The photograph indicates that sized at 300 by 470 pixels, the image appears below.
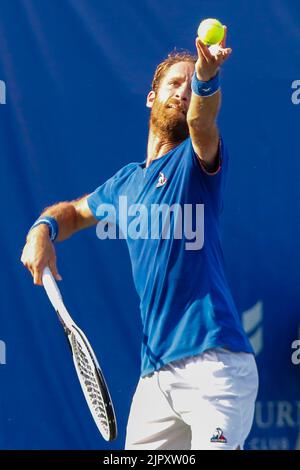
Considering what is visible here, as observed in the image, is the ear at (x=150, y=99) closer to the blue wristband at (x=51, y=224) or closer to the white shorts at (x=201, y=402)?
the blue wristband at (x=51, y=224)

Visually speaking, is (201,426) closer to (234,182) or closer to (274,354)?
(274,354)

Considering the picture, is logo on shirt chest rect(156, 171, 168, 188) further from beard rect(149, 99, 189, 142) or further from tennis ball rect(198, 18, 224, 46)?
tennis ball rect(198, 18, 224, 46)

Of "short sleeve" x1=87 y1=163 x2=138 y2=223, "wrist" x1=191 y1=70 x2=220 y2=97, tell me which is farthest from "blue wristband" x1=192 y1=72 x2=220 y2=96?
"short sleeve" x1=87 y1=163 x2=138 y2=223

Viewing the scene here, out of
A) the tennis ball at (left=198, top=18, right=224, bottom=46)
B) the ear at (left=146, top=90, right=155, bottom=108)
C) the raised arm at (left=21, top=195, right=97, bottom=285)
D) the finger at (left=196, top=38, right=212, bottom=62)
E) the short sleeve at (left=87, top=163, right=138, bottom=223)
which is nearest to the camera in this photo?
the finger at (left=196, top=38, right=212, bottom=62)

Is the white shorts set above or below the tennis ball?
below

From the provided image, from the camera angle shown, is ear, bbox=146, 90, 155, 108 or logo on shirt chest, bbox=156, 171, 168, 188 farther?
ear, bbox=146, 90, 155, 108

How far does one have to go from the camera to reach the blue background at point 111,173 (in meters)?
3.55

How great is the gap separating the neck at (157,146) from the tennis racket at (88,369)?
1.75ft

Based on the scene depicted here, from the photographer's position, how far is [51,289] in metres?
3.02

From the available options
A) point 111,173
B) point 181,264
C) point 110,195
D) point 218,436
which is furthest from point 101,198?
point 218,436

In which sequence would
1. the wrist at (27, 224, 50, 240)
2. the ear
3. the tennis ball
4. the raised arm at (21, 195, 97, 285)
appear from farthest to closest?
the ear, the wrist at (27, 224, 50, 240), the raised arm at (21, 195, 97, 285), the tennis ball

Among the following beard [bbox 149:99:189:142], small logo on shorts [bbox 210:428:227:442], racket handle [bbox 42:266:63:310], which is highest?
beard [bbox 149:99:189:142]

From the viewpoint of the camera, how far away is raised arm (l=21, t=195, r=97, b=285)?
3109mm

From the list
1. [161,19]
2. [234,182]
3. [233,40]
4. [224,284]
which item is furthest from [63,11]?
[224,284]
